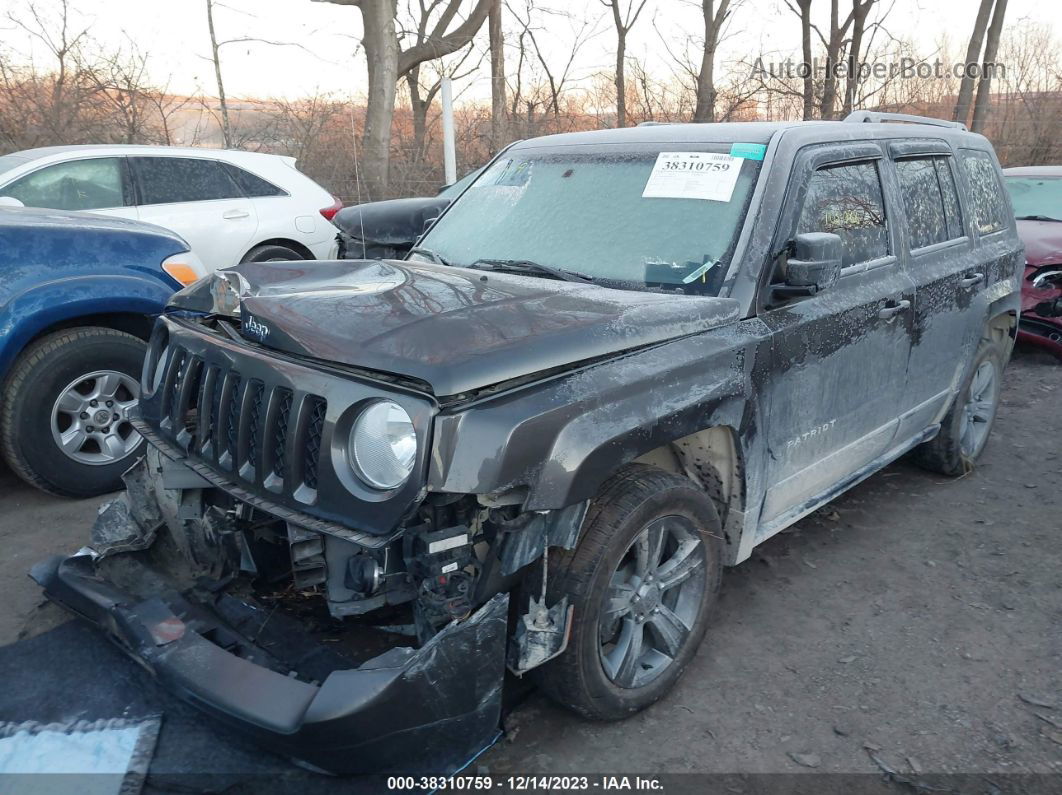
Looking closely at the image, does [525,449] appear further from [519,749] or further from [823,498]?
[823,498]

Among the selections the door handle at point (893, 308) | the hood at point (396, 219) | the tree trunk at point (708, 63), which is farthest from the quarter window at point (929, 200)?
the tree trunk at point (708, 63)

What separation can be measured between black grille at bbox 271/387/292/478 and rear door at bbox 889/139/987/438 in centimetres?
292

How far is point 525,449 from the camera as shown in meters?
2.16

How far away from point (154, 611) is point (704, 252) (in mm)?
2234

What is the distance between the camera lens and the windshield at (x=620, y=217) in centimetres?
307

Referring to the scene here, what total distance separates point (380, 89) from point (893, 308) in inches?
470

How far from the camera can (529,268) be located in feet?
10.7

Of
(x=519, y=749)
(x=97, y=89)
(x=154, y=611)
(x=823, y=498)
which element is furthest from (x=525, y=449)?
(x=97, y=89)

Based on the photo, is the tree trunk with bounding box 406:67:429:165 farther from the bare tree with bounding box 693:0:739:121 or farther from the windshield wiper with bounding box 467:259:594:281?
the windshield wiper with bounding box 467:259:594:281

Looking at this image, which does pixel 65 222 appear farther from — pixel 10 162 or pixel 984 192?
pixel 984 192

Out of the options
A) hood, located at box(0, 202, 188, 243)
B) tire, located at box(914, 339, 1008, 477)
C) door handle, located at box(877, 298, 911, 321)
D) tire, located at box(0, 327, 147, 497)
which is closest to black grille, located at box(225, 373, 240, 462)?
tire, located at box(0, 327, 147, 497)

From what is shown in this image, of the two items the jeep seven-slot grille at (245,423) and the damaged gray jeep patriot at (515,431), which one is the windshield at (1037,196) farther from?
the jeep seven-slot grille at (245,423)

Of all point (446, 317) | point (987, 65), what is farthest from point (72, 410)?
point (987, 65)

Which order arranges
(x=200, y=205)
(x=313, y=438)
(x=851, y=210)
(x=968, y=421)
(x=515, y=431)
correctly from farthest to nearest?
(x=200, y=205), (x=968, y=421), (x=851, y=210), (x=313, y=438), (x=515, y=431)
